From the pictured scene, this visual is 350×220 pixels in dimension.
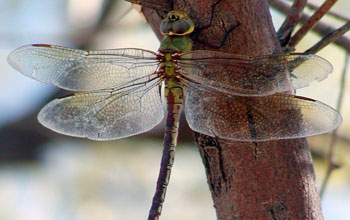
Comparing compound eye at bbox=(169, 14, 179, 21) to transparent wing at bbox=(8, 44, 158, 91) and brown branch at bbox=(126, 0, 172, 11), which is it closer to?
brown branch at bbox=(126, 0, 172, 11)

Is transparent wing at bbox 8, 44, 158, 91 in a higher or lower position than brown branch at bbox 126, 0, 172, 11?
lower

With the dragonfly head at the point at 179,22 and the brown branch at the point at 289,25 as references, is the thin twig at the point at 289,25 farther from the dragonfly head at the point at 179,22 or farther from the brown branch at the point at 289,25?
the dragonfly head at the point at 179,22

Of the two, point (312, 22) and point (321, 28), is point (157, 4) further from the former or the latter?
point (321, 28)

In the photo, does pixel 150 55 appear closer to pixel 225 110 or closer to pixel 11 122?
pixel 225 110

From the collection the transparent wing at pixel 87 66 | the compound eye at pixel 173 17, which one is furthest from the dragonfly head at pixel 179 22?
the transparent wing at pixel 87 66

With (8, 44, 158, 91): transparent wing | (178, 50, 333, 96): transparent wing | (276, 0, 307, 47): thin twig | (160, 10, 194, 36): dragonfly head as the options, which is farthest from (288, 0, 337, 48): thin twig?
(8, 44, 158, 91): transparent wing

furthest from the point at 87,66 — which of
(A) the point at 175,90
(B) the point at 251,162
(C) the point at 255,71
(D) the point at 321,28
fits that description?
(D) the point at 321,28

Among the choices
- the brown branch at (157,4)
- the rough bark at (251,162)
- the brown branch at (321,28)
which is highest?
the brown branch at (321,28)
